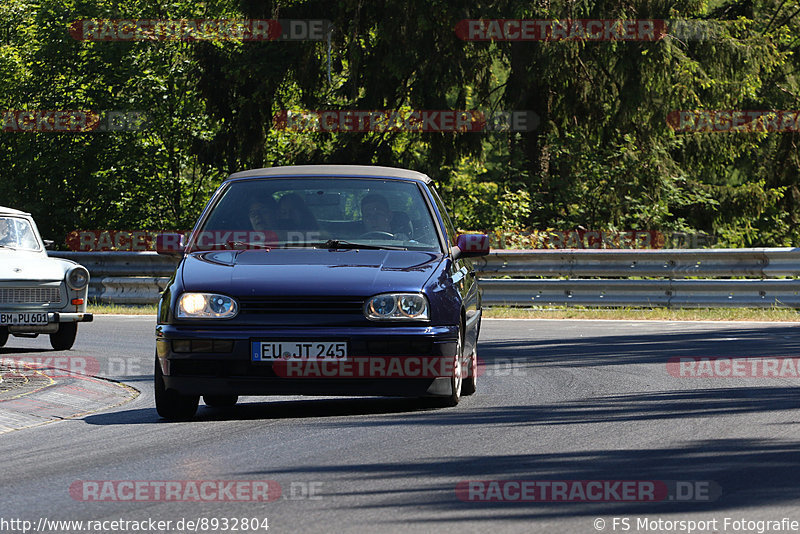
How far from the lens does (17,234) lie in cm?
1570

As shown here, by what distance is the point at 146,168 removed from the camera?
31.8 metres

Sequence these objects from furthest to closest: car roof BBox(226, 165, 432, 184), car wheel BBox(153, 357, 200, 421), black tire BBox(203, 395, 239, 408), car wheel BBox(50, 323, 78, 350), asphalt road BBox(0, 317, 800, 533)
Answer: car wheel BBox(50, 323, 78, 350) → car roof BBox(226, 165, 432, 184) → black tire BBox(203, 395, 239, 408) → car wheel BBox(153, 357, 200, 421) → asphalt road BBox(0, 317, 800, 533)

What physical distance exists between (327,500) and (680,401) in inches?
163

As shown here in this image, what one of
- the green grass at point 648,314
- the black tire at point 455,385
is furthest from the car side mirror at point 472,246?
the green grass at point 648,314

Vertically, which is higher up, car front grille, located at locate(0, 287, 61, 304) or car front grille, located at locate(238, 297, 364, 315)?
car front grille, located at locate(238, 297, 364, 315)

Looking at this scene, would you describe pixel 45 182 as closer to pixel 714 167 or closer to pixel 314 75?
pixel 314 75

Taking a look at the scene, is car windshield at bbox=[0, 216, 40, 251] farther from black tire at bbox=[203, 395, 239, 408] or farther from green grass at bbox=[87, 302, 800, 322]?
black tire at bbox=[203, 395, 239, 408]

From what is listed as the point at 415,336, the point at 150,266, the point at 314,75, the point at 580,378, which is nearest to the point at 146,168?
the point at 314,75

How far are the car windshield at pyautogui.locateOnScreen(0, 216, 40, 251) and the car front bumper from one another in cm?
789

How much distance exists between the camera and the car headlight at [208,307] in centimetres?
815

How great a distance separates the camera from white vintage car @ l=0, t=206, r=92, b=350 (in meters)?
14.6

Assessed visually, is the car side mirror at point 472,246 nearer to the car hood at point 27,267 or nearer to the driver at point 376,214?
the driver at point 376,214

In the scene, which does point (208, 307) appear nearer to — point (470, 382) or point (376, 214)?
point (376, 214)

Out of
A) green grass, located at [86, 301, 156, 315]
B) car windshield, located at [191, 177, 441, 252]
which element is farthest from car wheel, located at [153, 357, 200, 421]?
green grass, located at [86, 301, 156, 315]
